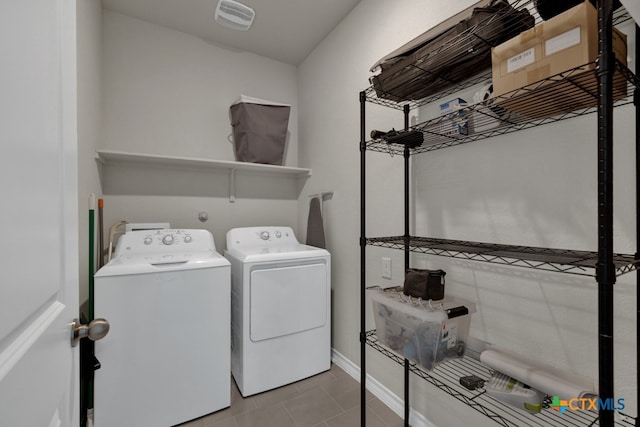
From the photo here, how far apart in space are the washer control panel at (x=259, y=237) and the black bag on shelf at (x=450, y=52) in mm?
1445

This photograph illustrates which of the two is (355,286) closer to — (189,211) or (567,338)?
(567,338)

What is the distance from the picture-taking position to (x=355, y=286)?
7.08 ft

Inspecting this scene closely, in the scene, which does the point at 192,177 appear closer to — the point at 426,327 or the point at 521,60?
the point at 426,327

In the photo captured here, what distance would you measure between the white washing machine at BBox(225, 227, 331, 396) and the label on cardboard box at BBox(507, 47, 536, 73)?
155cm

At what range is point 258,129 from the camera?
2488 mm

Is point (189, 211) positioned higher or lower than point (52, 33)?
lower

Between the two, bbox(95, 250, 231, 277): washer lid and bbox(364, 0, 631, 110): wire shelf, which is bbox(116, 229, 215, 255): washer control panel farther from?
bbox(364, 0, 631, 110): wire shelf

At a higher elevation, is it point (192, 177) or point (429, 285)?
point (192, 177)

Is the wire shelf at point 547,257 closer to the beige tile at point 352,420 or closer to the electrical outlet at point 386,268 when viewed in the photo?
the electrical outlet at point 386,268

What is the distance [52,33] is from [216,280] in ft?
4.64

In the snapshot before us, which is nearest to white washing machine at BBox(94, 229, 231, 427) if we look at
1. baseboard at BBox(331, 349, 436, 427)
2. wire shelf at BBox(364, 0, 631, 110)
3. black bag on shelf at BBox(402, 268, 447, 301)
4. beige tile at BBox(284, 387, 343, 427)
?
beige tile at BBox(284, 387, 343, 427)

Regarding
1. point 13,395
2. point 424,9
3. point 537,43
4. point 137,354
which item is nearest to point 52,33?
point 13,395

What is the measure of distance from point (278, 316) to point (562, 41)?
191 centimetres

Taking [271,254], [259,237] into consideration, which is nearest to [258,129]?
[259,237]
